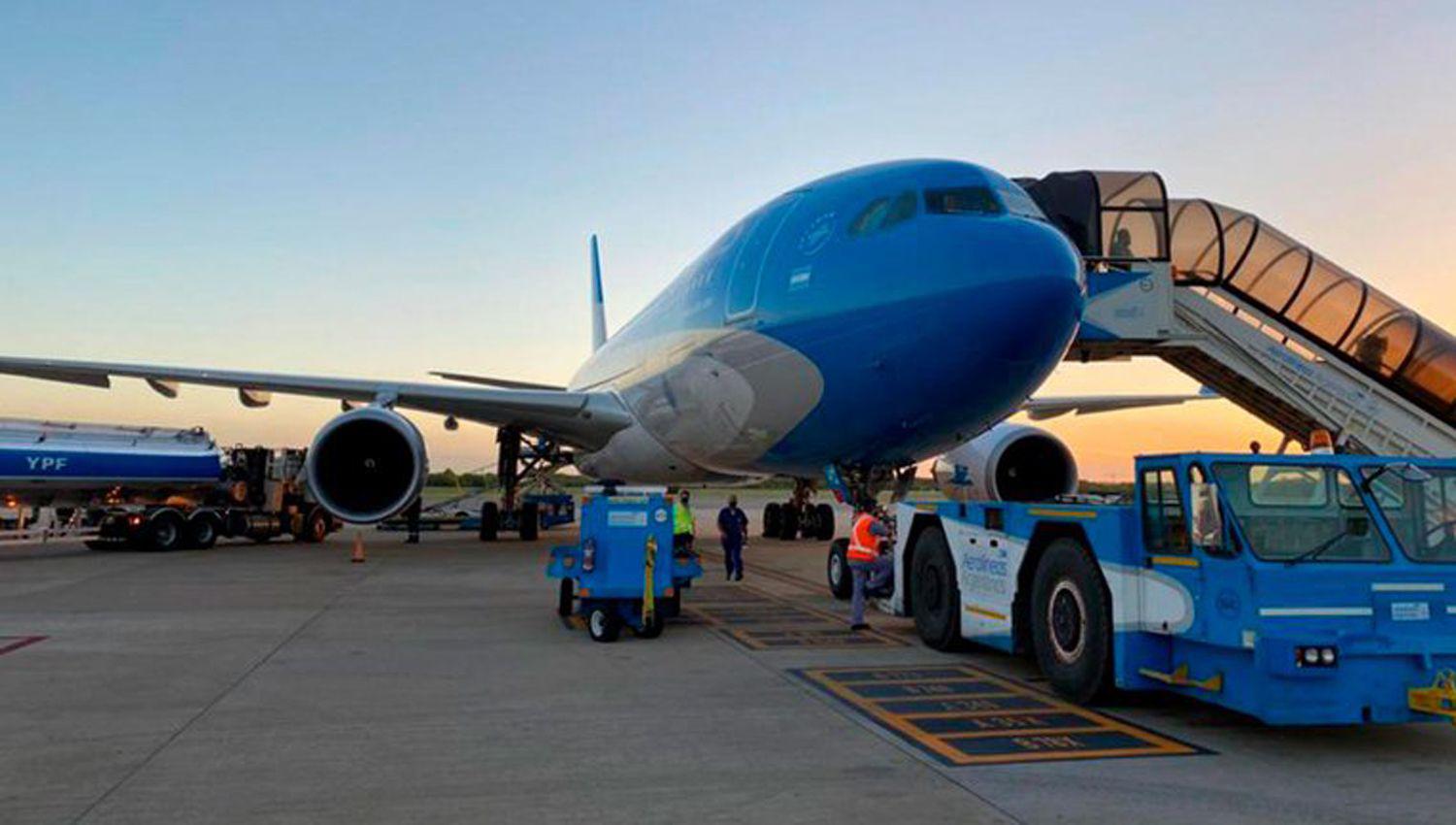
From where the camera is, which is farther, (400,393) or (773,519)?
(773,519)

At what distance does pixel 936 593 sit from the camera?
8406 mm

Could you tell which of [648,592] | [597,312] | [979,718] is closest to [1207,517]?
[979,718]

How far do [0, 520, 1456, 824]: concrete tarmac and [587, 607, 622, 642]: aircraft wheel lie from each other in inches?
5.3

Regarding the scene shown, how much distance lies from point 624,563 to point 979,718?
386 centimetres

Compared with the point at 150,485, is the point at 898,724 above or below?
below

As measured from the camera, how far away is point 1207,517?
531 centimetres

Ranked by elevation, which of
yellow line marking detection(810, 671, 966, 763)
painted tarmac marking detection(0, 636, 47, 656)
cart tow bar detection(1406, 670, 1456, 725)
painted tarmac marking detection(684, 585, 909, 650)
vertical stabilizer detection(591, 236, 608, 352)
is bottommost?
painted tarmac marking detection(684, 585, 909, 650)

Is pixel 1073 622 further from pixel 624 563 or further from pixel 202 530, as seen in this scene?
pixel 202 530

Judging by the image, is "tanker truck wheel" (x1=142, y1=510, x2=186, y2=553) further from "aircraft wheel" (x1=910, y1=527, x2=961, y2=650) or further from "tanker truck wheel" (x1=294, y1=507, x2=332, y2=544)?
"aircraft wheel" (x1=910, y1=527, x2=961, y2=650)

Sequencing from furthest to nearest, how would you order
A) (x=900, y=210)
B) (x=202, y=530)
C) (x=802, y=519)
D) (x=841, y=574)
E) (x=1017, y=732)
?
1. (x=802, y=519)
2. (x=202, y=530)
3. (x=841, y=574)
4. (x=900, y=210)
5. (x=1017, y=732)

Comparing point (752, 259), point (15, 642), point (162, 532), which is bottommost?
point (15, 642)

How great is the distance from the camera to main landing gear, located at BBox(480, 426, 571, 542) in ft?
71.2

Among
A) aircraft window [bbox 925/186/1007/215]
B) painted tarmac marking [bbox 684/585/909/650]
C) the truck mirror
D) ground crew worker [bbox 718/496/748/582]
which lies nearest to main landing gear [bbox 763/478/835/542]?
ground crew worker [bbox 718/496/748/582]

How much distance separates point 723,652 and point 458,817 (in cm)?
419
